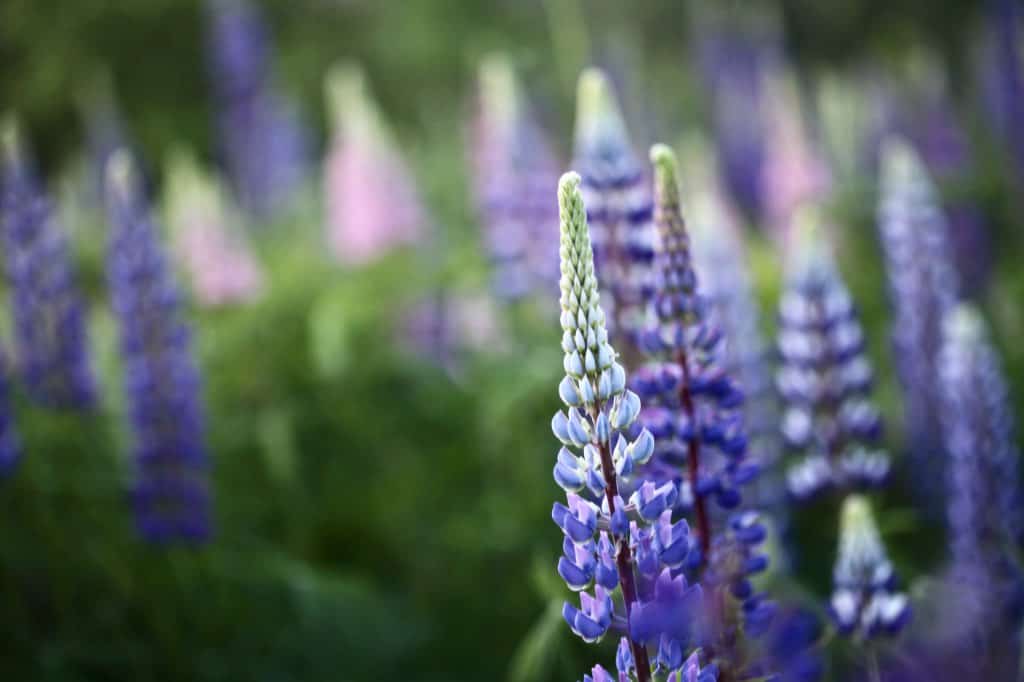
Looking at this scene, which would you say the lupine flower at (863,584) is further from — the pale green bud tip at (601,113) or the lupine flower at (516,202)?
the lupine flower at (516,202)

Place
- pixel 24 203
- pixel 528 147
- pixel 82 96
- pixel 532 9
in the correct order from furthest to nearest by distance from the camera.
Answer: pixel 532 9, pixel 82 96, pixel 528 147, pixel 24 203

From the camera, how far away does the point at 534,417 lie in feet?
13.9

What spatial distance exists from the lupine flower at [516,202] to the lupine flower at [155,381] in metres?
1.37

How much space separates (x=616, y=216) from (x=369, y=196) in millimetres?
2768

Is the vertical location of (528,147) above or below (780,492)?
above

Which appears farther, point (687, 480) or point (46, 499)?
point (46, 499)

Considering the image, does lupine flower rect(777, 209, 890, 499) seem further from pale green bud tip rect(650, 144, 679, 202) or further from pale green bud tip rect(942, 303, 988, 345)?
pale green bud tip rect(650, 144, 679, 202)

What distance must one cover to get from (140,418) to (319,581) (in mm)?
754

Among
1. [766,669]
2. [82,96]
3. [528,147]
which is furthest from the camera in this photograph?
[82,96]

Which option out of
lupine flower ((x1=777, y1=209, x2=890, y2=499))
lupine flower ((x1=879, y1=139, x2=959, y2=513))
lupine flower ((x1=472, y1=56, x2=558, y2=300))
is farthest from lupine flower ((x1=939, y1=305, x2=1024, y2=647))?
lupine flower ((x1=472, y1=56, x2=558, y2=300))

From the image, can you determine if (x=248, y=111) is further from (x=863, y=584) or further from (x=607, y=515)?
(x=607, y=515)

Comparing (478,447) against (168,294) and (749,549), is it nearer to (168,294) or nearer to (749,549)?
(168,294)

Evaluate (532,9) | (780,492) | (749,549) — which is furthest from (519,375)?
(532,9)

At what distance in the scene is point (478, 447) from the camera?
4379 millimetres
